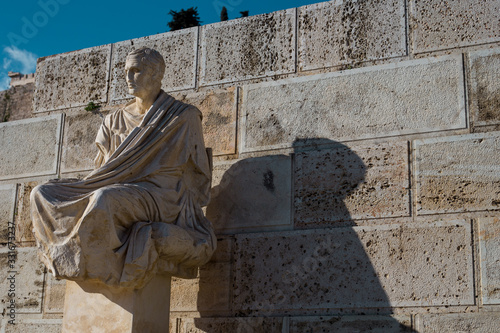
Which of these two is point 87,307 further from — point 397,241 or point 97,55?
point 97,55

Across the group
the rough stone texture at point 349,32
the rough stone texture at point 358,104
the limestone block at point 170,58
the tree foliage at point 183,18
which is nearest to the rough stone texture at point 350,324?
the rough stone texture at point 358,104

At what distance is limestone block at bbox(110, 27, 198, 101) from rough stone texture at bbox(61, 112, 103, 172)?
1.00ft

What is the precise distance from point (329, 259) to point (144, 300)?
133cm

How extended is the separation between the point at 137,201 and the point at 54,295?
5.64 ft

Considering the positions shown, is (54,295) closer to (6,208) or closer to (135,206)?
(6,208)

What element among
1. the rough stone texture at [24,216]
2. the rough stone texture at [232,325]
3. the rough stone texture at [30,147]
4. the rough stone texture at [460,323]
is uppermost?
the rough stone texture at [30,147]

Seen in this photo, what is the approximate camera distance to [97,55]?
7406 mm

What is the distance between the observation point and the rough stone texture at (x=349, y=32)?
619cm

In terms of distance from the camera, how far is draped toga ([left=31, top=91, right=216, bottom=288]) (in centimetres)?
526

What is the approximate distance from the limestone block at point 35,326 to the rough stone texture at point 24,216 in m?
0.70

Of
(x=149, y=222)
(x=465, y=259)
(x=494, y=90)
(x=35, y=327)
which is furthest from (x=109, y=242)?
(x=494, y=90)

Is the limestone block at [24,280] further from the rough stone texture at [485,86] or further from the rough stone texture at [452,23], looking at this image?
the rough stone texture at [485,86]

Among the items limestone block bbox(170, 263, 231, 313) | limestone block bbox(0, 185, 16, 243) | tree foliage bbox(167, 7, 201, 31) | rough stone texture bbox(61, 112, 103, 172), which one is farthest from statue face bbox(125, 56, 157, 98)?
tree foliage bbox(167, 7, 201, 31)

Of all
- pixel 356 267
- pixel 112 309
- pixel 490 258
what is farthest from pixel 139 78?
pixel 490 258
